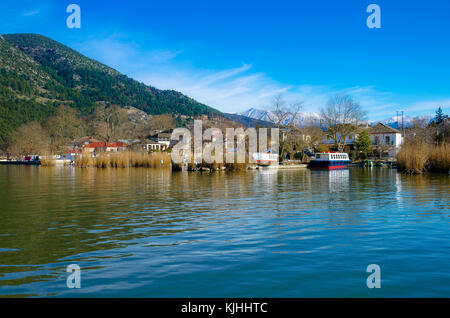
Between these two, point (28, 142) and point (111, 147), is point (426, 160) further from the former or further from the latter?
point (28, 142)

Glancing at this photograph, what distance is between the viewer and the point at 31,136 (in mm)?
107375

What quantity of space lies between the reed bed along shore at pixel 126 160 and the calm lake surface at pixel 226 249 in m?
38.4

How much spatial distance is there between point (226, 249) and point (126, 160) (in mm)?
47945

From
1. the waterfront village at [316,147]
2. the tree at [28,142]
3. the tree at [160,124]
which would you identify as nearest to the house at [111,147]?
the waterfront village at [316,147]

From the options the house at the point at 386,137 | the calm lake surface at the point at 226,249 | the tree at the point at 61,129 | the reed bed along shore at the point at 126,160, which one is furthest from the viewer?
the tree at the point at 61,129

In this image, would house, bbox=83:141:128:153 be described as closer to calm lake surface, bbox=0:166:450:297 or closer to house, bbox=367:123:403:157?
house, bbox=367:123:403:157

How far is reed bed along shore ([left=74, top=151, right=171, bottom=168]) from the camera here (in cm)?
5397

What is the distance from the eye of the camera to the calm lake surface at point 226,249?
6.16 m

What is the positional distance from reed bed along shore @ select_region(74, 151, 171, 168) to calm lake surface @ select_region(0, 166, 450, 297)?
38.4 meters

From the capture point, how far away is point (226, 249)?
8492 mm
